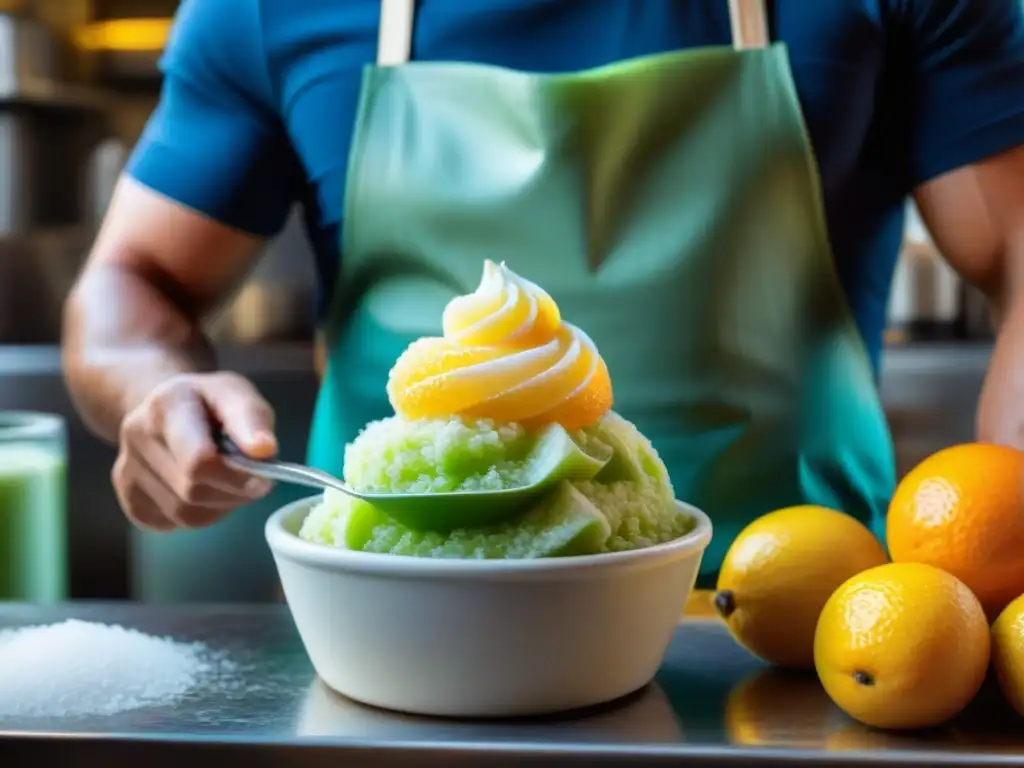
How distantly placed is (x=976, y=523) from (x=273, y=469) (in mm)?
409

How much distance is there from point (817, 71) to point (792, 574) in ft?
2.03

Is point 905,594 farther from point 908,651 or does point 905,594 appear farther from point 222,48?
point 222,48

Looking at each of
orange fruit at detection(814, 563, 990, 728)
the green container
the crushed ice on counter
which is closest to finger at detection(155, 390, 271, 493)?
the crushed ice on counter

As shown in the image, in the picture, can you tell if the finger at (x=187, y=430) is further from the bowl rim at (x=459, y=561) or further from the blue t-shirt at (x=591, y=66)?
the blue t-shirt at (x=591, y=66)

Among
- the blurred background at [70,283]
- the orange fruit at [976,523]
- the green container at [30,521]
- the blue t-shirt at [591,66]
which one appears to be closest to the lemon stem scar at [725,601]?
the orange fruit at [976,523]

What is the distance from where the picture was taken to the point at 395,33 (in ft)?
3.97

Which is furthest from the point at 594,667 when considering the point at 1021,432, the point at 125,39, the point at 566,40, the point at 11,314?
the point at 125,39

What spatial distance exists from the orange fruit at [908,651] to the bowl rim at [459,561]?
97 millimetres

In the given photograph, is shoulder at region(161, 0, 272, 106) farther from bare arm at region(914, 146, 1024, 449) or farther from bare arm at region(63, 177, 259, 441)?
bare arm at region(914, 146, 1024, 449)

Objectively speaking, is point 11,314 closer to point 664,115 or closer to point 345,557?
point 664,115

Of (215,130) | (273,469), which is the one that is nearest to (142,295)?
(215,130)

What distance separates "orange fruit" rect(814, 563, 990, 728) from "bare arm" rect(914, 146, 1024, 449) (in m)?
0.56

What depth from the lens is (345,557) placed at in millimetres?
631

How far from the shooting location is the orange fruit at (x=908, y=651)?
23.9 inches
